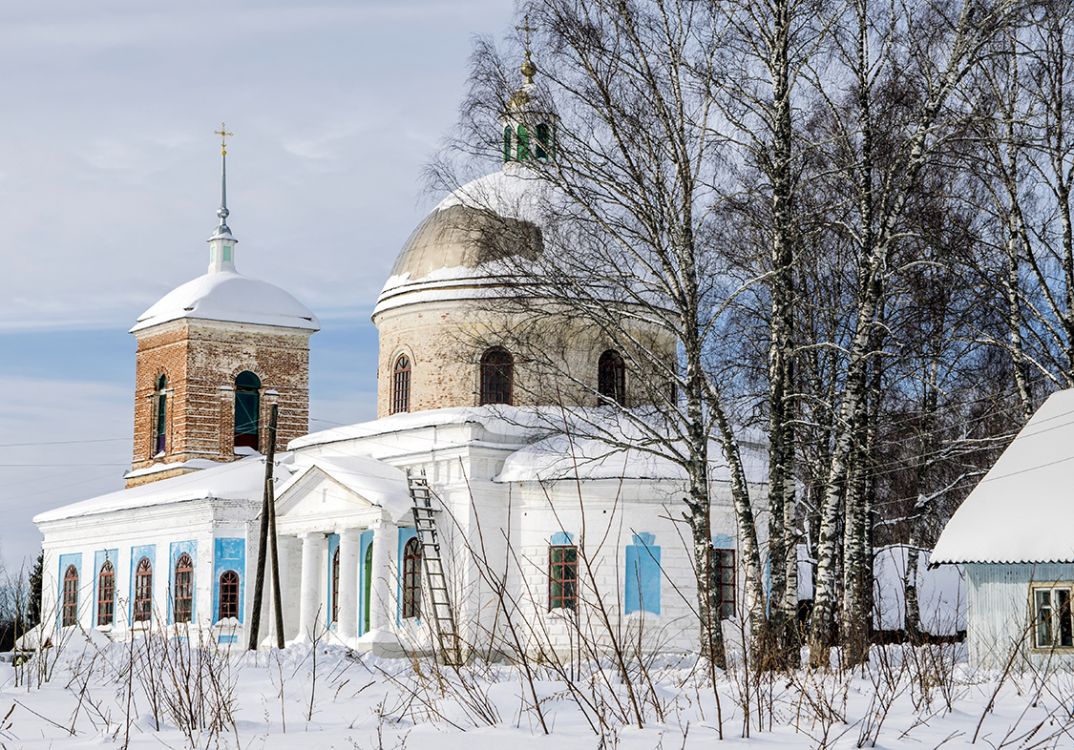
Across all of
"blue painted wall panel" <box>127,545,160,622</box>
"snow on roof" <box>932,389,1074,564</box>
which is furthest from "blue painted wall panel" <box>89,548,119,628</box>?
"snow on roof" <box>932,389,1074,564</box>

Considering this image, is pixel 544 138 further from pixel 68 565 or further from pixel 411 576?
pixel 68 565

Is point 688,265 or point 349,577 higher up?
point 688,265

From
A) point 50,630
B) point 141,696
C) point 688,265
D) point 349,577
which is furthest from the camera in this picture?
point 50,630

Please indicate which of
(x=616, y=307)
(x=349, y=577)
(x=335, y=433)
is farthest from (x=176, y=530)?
(x=616, y=307)

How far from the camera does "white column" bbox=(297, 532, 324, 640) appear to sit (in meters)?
26.5

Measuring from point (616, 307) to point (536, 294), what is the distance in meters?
1.17

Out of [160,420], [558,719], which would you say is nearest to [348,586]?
[160,420]

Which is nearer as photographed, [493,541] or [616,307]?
[616,307]

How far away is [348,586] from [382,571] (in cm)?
75

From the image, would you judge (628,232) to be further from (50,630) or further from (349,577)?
(50,630)

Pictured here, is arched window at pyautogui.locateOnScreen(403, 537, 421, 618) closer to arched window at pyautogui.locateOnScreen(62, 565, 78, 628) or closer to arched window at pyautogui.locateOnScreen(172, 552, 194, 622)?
arched window at pyautogui.locateOnScreen(172, 552, 194, 622)

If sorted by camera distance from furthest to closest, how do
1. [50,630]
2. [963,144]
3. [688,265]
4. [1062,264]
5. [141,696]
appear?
[50,630], [1062,264], [963,144], [688,265], [141,696]

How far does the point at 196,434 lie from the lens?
1380 inches

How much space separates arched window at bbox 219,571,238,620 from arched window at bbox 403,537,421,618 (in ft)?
16.4
